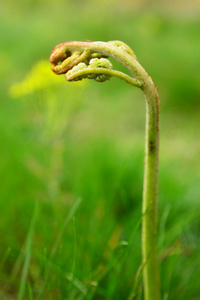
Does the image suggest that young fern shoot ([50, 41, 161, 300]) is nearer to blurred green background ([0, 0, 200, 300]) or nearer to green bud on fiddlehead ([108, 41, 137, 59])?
green bud on fiddlehead ([108, 41, 137, 59])

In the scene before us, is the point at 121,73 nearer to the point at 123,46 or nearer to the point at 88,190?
the point at 123,46

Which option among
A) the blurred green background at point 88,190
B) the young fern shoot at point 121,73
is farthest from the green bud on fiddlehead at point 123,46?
the blurred green background at point 88,190

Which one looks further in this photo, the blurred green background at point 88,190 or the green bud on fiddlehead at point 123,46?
the blurred green background at point 88,190

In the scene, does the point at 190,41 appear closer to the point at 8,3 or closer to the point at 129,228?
the point at 8,3

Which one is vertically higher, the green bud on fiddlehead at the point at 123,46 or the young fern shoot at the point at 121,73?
the green bud on fiddlehead at the point at 123,46

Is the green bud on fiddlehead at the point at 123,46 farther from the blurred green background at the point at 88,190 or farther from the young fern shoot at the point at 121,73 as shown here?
the blurred green background at the point at 88,190

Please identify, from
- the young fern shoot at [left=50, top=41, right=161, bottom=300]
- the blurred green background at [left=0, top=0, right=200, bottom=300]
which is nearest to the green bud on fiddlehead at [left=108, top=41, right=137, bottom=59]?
the young fern shoot at [left=50, top=41, right=161, bottom=300]

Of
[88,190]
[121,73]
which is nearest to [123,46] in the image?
[121,73]

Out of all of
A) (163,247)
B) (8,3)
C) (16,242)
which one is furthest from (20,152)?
(8,3)
